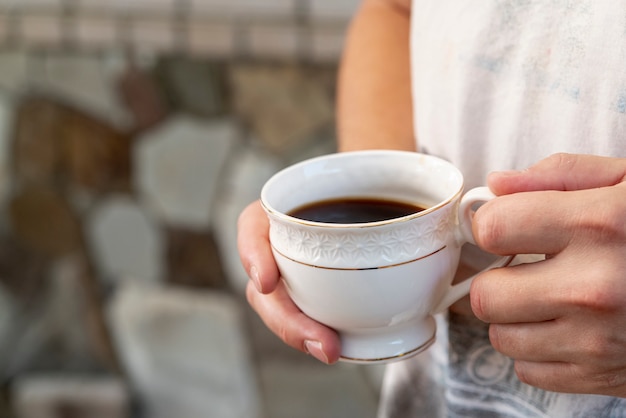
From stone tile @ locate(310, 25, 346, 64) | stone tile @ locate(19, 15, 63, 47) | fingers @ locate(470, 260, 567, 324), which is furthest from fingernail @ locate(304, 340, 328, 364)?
stone tile @ locate(19, 15, 63, 47)

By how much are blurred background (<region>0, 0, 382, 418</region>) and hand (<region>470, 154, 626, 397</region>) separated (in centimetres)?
83

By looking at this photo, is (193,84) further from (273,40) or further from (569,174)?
(569,174)

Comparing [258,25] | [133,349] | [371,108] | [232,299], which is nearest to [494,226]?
[371,108]

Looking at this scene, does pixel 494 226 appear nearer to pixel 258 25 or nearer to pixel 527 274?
pixel 527 274

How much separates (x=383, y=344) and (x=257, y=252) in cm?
11

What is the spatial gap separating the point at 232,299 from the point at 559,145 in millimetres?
1048

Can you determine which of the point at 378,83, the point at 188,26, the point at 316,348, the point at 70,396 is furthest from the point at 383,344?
the point at 70,396

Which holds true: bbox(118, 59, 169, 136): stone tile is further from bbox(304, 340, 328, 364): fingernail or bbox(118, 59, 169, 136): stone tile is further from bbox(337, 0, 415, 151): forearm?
bbox(304, 340, 328, 364): fingernail

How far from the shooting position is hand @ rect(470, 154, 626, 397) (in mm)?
364

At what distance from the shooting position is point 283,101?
1241 millimetres

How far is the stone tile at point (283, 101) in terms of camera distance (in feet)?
3.98

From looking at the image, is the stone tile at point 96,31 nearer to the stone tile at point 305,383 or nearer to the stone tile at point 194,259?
the stone tile at point 194,259

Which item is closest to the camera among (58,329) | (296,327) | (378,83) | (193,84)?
(296,327)

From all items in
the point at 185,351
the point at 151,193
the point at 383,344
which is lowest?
the point at 185,351
